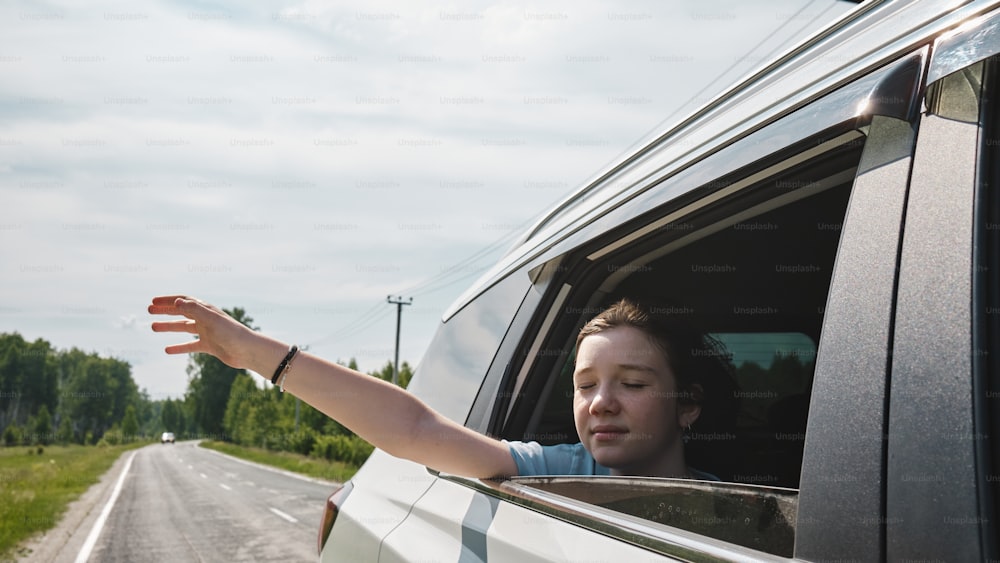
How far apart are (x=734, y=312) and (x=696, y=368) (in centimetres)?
55

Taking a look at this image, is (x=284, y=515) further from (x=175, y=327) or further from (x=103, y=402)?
(x=103, y=402)

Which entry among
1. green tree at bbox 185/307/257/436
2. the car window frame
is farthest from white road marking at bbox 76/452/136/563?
green tree at bbox 185/307/257/436

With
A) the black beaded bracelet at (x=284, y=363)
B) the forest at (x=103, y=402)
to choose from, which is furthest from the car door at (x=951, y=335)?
the forest at (x=103, y=402)

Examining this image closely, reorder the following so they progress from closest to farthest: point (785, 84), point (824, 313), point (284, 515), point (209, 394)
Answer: point (785, 84)
point (824, 313)
point (284, 515)
point (209, 394)

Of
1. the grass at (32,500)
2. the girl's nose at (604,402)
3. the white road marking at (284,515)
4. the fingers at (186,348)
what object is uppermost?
the fingers at (186,348)

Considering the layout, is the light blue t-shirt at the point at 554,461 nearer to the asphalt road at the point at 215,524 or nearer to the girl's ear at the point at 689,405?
the girl's ear at the point at 689,405

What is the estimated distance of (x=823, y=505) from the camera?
2.83ft

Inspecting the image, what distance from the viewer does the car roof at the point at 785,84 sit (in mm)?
1000

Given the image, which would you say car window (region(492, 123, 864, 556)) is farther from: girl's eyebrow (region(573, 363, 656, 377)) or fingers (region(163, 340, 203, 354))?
fingers (region(163, 340, 203, 354))

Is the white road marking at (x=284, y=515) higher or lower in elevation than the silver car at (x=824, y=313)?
lower

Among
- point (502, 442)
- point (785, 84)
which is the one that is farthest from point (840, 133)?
point (502, 442)

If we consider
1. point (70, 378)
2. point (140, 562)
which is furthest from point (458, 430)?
point (70, 378)

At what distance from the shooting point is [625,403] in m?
1.88

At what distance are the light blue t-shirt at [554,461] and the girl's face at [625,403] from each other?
0.06 meters
